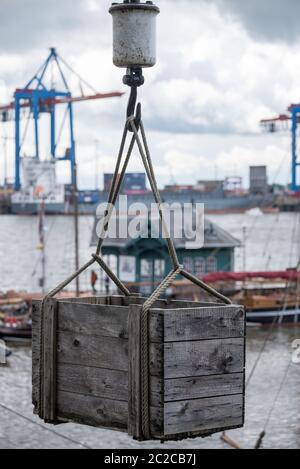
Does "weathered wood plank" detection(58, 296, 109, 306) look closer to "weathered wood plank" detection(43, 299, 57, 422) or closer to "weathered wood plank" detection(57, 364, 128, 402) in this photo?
"weathered wood plank" detection(43, 299, 57, 422)

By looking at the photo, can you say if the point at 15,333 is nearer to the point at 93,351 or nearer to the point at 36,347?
the point at 36,347

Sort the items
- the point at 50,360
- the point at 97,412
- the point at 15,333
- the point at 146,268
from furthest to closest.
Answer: the point at 146,268 < the point at 15,333 < the point at 50,360 < the point at 97,412

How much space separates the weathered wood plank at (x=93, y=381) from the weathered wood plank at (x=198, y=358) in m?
0.24

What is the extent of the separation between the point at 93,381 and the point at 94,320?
0.31m

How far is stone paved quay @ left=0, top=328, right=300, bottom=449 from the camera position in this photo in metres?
26.5

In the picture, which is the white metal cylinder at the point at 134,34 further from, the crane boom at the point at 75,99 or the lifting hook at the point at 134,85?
the crane boom at the point at 75,99

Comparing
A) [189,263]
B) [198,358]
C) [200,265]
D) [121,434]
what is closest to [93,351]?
[198,358]

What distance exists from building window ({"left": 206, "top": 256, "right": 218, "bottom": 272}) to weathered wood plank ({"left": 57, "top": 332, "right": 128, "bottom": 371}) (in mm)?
45797

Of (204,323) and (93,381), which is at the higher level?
(204,323)

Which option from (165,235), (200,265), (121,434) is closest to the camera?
(165,235)

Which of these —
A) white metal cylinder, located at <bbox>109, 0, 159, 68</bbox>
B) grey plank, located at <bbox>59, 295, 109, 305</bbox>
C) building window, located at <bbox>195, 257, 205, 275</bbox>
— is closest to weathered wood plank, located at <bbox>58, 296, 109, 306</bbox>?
grey plank, located at <bbox>59, 295, 109, 305</bbox>

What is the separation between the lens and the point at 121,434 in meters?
27.9

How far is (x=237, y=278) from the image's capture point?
159ft
